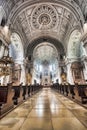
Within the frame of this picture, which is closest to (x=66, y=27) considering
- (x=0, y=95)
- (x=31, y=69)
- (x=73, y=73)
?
(x=73, y=73)

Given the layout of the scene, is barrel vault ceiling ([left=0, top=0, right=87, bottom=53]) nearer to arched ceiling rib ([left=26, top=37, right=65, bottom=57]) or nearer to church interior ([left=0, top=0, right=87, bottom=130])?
church interior ([left=0, top=0, right=87, bottom=130])

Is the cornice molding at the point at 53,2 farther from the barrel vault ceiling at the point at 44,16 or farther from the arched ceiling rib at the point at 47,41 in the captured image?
the arched ceiling rib at the point at 47,41

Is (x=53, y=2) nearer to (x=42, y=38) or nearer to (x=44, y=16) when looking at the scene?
(x=44, y=16)

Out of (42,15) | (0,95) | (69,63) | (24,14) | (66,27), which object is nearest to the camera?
(0,95)

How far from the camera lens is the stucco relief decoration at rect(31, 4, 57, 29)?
13422mm

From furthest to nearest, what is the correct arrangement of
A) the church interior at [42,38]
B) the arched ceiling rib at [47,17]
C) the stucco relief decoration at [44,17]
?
the stucco relief decoration at [44,17], the arched ceiling rib at [47,17], the church interior at [42,38]

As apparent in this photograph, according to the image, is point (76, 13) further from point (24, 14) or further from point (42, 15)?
point (24, 14)

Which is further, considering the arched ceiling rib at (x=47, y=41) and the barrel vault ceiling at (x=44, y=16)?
the arched ceiling rib at (x=47, y=41)

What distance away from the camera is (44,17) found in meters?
14.9

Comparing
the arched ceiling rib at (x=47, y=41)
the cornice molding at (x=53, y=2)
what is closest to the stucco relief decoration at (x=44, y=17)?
the cornice molding at (x=53, y=2)

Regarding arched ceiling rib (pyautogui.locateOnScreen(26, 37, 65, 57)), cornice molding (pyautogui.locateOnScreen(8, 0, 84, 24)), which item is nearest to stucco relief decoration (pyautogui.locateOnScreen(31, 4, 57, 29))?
cornice molding (pyautogui.locateOnScreen(8, 0, 84, 24))

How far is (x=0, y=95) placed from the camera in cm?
332

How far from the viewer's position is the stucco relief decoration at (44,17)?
1342cm

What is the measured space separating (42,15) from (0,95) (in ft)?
47.2
